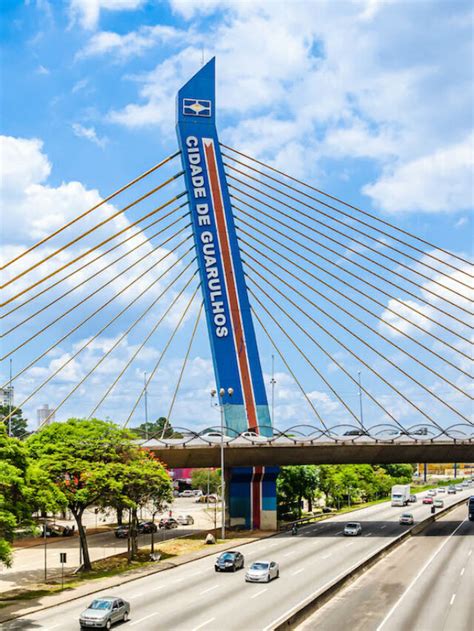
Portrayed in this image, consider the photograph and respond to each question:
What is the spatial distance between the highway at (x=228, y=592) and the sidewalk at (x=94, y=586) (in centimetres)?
69

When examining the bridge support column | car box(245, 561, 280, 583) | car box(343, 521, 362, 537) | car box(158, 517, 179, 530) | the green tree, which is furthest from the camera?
the green tree

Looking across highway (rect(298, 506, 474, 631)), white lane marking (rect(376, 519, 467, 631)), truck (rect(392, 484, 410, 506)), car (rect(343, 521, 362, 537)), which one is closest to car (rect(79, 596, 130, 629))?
highway (rect(298, 506, 474, 631))

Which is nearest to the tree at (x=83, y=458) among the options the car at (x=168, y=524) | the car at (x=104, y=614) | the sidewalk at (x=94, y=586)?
the sidewalk at (x=94, y=586)

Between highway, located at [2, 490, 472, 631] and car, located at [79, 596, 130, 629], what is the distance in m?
0.67

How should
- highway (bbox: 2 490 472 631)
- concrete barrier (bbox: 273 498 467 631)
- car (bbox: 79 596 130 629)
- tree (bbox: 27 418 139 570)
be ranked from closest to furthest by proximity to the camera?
car (bbox: 79 596 130 629), concrete barrier (bbox: 273 498 467 631), highway (bbox: 2 490 472 631), tree (bbox: 27 418 139 570)

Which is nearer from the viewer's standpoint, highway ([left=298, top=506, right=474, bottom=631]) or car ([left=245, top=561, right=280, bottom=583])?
highway ([left=298, top=506, right=474, bottom=631])

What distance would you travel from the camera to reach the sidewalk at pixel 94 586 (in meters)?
38.4

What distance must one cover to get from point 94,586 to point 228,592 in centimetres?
874

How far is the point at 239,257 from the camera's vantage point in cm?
7525

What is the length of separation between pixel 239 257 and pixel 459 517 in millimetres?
42797

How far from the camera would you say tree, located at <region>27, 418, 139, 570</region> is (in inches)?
2016

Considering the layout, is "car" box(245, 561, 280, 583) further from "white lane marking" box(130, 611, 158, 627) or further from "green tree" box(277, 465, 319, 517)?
"green tree" box(277, 465, 319, 517)

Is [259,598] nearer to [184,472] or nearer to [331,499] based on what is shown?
[331,499]

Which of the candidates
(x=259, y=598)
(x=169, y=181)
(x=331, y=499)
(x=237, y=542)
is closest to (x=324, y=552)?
(x=237, y=542)
